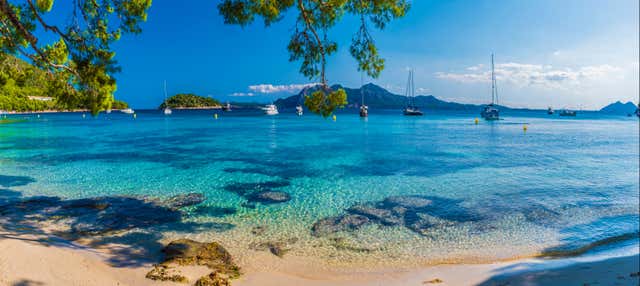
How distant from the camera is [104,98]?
9070mm

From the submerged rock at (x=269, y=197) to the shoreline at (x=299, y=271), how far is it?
512 centimetres

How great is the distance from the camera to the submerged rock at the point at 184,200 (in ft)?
42.9

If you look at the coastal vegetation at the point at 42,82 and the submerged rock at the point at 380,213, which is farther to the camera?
the submerged rock at the point at 380,213

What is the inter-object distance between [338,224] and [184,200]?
267 inches

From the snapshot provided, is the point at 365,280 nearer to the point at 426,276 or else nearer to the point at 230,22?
the point at 426,276

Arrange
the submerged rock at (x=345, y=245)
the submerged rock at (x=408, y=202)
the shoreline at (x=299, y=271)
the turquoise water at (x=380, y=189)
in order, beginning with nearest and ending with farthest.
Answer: the shoreline at (x=299, y=271)
the submerged rock at (x=345, y=245)
the turquoise water at (x=380, y=189)
the submerged rock at (x=408, y=202)

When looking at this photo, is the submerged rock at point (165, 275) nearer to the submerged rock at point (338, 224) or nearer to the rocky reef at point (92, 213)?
the rocky reef at point (92, 213)

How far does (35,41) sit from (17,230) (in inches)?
203

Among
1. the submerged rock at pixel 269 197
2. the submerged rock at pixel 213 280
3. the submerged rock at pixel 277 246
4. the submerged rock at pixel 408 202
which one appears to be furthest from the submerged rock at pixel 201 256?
the submerged rock at pixel 408 202

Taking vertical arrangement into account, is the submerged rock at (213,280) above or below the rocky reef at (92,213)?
below

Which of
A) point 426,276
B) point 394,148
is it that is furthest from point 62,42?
point 394,148

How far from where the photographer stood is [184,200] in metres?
13.6

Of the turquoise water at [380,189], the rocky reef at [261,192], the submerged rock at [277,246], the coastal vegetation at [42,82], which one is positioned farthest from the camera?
the rocky reef at [261,192]

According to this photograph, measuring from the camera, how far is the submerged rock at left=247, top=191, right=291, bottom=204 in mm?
13719
